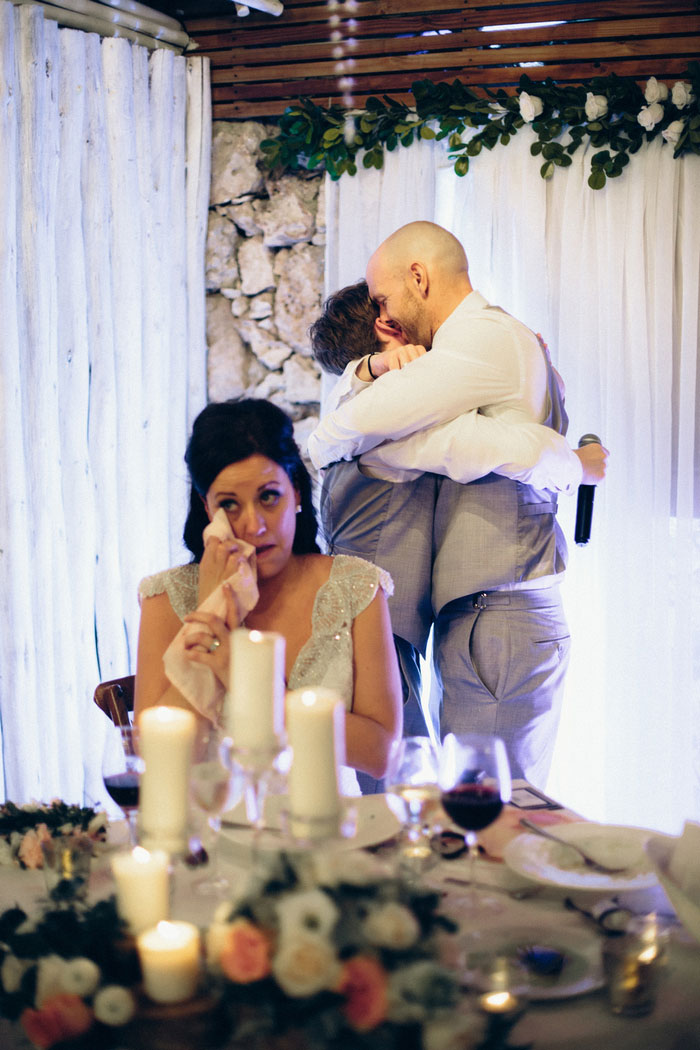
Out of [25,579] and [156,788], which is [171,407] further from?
[156,788]

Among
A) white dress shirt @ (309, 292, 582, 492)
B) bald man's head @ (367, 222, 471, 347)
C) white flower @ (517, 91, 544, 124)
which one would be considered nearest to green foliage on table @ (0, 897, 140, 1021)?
white dress shirt @ (309, 292, 582, 492)

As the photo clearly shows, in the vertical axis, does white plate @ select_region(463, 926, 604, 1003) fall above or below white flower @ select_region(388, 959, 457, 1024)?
below

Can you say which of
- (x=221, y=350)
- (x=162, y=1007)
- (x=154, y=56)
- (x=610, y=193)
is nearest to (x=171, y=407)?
(x=221, y=350)

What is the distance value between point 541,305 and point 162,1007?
2.86 meters

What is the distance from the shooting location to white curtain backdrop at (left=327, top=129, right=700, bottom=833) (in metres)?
3.20

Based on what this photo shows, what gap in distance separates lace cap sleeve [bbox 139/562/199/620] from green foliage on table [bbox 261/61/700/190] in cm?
197

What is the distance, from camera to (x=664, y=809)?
321 cm

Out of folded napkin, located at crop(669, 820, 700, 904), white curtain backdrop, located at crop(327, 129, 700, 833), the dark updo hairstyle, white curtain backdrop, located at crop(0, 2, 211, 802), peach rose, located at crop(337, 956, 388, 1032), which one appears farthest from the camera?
white curtain backdrop, located at crop(327, 129, 700, 833)

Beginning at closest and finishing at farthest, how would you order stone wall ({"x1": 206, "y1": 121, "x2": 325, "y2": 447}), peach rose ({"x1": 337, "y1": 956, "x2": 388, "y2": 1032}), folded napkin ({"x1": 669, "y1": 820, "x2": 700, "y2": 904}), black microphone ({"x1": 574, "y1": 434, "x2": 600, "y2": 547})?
peach rose ({"x1": 337, "y1": 956, "x2": 388, "y2": 1032}) → folded napkin ({"x1": 669, "y1": 820, "x2": 700, "y2": 904}) → black microphone ({"x1": 574, "y1": 434, "x2": 600, "y2": 547}) → stone wall ({"x1": 206, "y1": 121, "x2": 325, "y2": 447})

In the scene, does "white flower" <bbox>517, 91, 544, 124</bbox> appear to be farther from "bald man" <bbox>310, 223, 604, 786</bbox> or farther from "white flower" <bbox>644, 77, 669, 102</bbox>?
"bald man" <bbox>310, 223, 604, 786</bbox>

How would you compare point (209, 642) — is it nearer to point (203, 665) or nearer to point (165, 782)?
point (203, 665)

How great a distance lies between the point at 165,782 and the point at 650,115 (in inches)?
110

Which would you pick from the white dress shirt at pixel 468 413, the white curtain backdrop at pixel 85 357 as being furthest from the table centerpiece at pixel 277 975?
the white curtain backdrop at pixel 85 357

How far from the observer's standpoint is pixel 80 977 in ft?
2.83
